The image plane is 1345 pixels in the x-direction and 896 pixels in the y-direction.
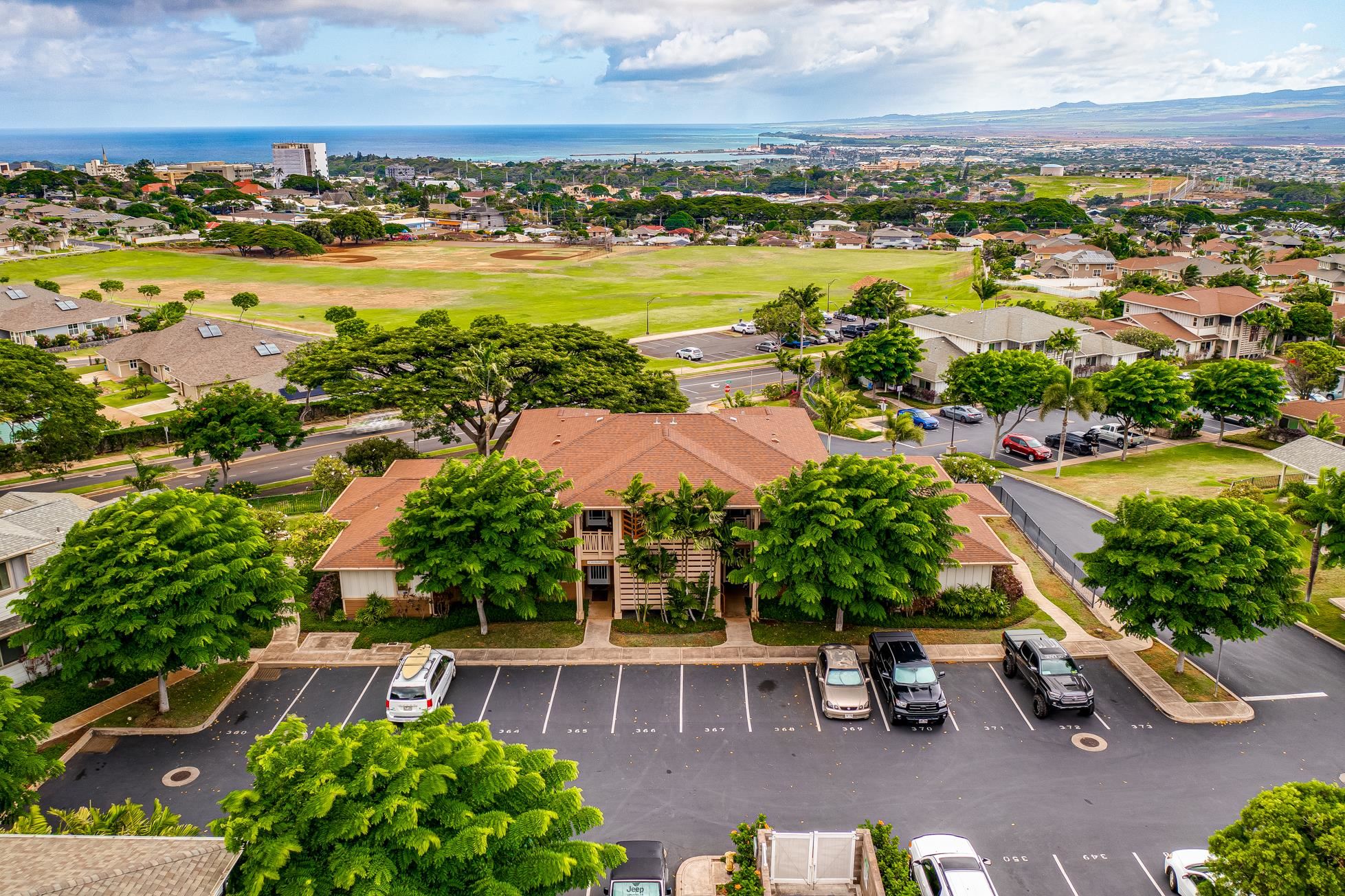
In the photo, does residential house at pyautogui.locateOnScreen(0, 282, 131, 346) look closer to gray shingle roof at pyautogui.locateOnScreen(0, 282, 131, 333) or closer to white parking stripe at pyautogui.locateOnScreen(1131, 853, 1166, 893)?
→ gray shingle roof at pyautogui.locateOnScreen(0, 282, 131, 333)

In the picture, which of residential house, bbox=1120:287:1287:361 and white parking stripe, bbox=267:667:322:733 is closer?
white parking stripe, bbox=267:667:322:733

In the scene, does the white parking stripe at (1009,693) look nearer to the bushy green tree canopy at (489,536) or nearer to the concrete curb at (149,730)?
the bushy green tree canopy at (489,536)

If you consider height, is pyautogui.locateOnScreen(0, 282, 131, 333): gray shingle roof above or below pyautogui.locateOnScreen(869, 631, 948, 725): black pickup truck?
above

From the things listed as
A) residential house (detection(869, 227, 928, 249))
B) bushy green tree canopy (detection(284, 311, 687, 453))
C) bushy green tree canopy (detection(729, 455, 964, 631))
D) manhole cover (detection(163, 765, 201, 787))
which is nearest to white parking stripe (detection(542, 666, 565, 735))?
bushy green tree canopy (detection(729, 455, 964, 631))

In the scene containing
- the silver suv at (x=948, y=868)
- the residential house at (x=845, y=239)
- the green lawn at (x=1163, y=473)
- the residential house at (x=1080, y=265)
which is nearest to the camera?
the silver suv at (x=948, y=868)

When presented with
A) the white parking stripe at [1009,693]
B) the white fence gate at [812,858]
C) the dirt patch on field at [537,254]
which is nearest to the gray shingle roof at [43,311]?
the dirt patch on field at [537,254]

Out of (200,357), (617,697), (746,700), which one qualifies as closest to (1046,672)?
(746,700)
